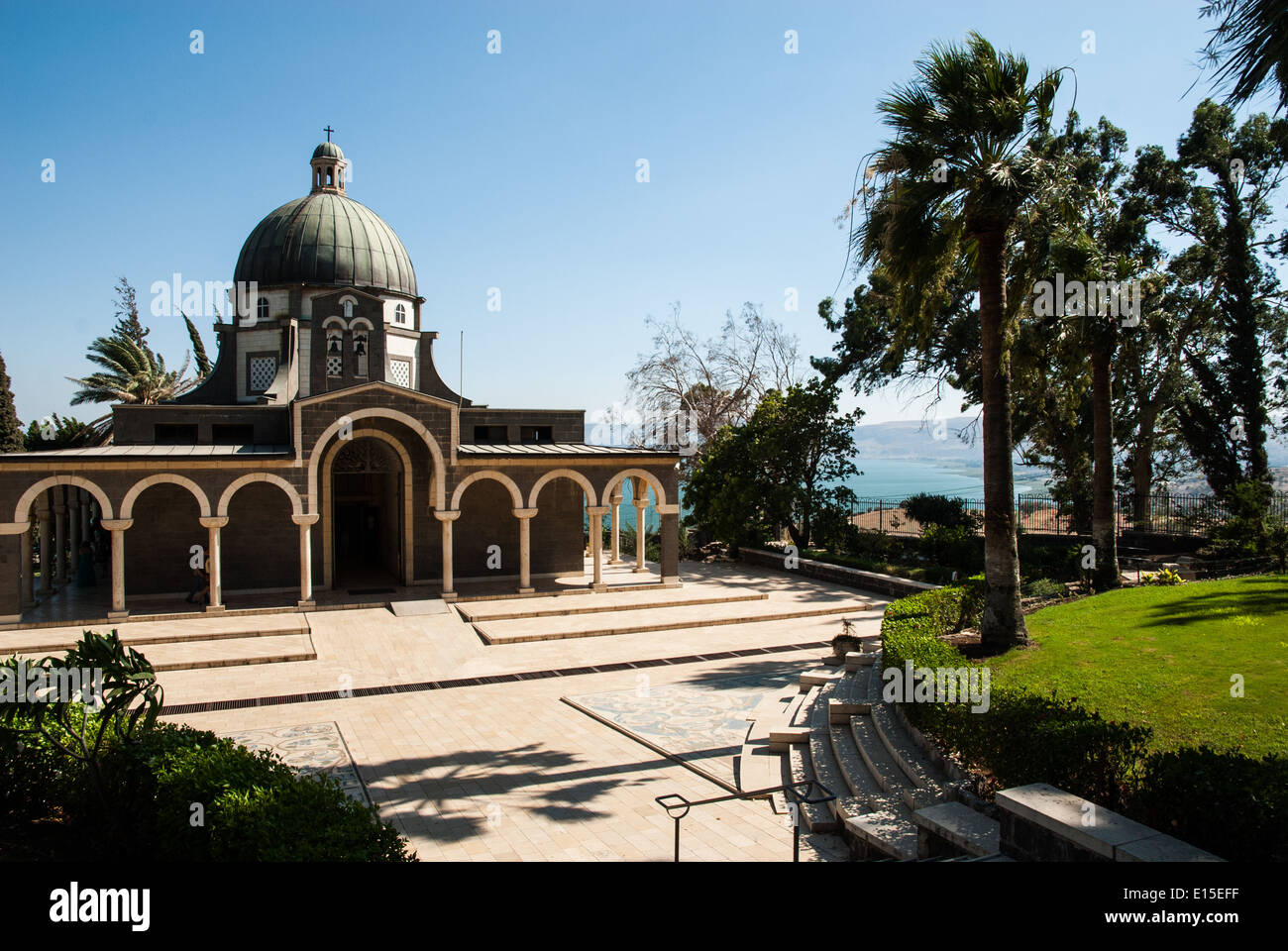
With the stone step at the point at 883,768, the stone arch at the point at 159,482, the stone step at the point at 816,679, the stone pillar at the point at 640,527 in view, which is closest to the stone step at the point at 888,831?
the stone step at the point at 883,768

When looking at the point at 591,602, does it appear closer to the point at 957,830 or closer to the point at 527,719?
the point at 527,719

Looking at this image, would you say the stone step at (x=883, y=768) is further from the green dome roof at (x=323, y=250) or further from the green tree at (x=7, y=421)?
the green tree at (x=7, y=421)

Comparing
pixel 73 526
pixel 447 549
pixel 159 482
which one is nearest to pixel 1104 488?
pixel 447 549

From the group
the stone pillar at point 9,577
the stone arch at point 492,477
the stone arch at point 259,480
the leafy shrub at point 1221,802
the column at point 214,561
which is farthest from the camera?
the stone arch at point 492,477

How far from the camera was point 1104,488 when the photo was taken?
65.2 ft

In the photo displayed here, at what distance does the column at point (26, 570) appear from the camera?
66.4ft

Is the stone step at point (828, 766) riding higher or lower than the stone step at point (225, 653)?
lower

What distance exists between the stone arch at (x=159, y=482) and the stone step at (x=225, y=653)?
4124mm

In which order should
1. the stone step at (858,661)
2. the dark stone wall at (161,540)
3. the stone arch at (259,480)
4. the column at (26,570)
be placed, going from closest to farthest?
the stone step at (858,661), the column at (26,570), the stone arch at (259,480), the dark stone wall at (161,540)

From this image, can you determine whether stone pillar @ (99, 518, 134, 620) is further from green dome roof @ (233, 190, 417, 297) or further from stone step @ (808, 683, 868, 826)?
stone step @ (808, 683, 868, 826)

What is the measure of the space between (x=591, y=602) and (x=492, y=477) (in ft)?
16.1

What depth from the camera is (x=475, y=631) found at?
20.9m

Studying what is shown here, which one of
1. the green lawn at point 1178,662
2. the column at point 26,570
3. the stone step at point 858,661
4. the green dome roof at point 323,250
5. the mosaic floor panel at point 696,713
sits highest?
the green dome roof at point 323,250
